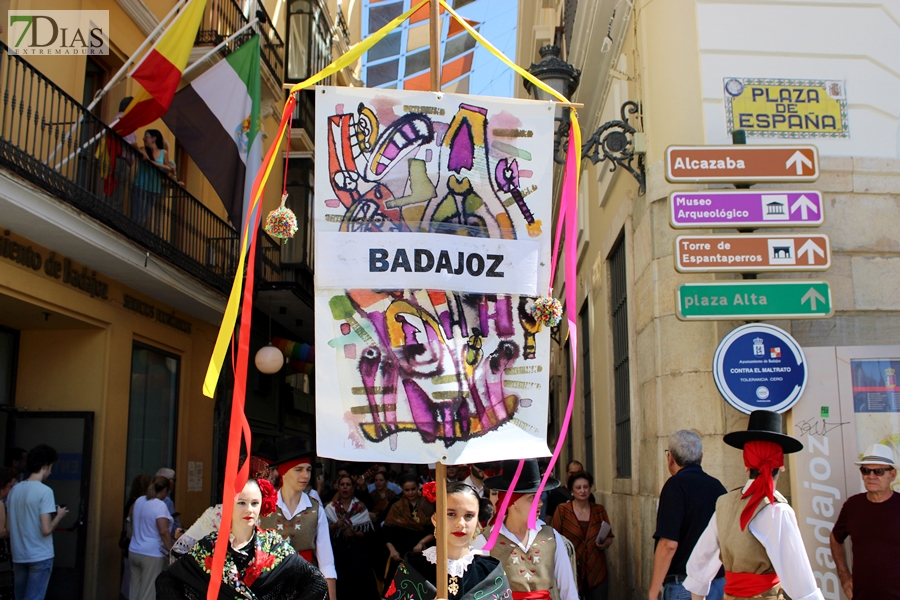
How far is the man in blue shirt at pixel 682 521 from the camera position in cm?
570

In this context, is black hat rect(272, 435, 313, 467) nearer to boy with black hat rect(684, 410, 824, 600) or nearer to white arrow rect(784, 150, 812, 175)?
boy with black hat rect(684, 410, 824, 600)

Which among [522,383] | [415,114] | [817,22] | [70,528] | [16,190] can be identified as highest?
[817,22]

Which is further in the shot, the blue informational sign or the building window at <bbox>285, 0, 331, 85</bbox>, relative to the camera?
the building window at <bbox>285, 0, 331, 85</bbox>

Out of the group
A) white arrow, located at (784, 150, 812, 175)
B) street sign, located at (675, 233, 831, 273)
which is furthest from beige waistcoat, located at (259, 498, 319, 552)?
white arrow, located at (784, 150, 812, 175)

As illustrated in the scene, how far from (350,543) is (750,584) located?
5.56 m

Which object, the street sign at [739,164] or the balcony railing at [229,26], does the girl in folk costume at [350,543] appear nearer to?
the street sign at [739,164]

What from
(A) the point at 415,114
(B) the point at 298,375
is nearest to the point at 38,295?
(A) the point at 415,114

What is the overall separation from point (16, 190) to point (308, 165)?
9.79 meters

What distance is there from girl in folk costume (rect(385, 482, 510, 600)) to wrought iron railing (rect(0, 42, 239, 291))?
5776 mm

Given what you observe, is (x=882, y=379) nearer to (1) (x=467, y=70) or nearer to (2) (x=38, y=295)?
(2) (x=38, y=295)

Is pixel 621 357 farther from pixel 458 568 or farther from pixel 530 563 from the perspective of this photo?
pixel 458 568

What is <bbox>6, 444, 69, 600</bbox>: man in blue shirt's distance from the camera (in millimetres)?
8094

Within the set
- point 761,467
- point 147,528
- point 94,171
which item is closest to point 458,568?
point 761,467

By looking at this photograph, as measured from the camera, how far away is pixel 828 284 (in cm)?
666
